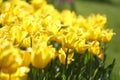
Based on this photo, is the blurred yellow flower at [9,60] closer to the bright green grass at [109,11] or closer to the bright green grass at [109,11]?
the bright green grass at [109,11]

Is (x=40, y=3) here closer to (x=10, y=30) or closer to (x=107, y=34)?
(x=107, y=34)

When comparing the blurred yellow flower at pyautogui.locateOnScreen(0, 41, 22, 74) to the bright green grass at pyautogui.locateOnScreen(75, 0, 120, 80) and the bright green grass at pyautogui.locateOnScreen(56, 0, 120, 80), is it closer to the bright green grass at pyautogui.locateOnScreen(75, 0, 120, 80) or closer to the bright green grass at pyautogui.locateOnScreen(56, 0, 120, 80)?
the bright green grass at pyautogui.locateOnScreen(56, 0, 120, 80)

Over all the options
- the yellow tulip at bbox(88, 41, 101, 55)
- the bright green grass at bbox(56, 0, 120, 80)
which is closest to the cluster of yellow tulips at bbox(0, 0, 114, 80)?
the yellow tulip at bbox(88, 41, 101, 55)

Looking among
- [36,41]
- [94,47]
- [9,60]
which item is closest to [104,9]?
[94,47]

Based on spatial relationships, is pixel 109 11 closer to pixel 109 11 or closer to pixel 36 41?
pixel 109 11

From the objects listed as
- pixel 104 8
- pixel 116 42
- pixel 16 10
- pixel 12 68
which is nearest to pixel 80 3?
pixel 104 8

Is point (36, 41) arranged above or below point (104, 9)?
above

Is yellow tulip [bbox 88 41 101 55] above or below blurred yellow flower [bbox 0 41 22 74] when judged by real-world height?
below

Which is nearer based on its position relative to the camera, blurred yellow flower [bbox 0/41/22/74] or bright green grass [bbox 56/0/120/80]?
blurred yellow flower [bbox 0/41/22/74]

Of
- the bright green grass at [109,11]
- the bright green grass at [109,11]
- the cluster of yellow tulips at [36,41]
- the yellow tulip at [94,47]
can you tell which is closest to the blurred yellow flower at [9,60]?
the cluster of yellow tulips at [36,41]

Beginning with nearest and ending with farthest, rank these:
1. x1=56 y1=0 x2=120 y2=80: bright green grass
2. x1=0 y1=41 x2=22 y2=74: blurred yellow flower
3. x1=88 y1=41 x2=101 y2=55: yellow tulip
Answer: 1. x1=0 y1=41 x2=22 y2=74: blurred yellow flower
2. x1=88 y1=41 x2=101 y2=55: yellow tulip
3. x1=56 y1=0 x2=120 y2=80: bright green grass

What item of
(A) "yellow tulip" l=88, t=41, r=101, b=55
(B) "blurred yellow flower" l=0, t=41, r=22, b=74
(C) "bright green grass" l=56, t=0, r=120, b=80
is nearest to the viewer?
(B) "blurred yellow flower" l=0, t=41, r=22, b=74

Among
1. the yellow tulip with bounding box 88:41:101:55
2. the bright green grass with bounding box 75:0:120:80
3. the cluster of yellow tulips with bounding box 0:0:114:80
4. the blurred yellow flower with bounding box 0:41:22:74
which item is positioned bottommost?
the bright green grass with bounding box 75:0:120:80

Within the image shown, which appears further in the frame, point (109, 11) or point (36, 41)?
point (109, 11)
